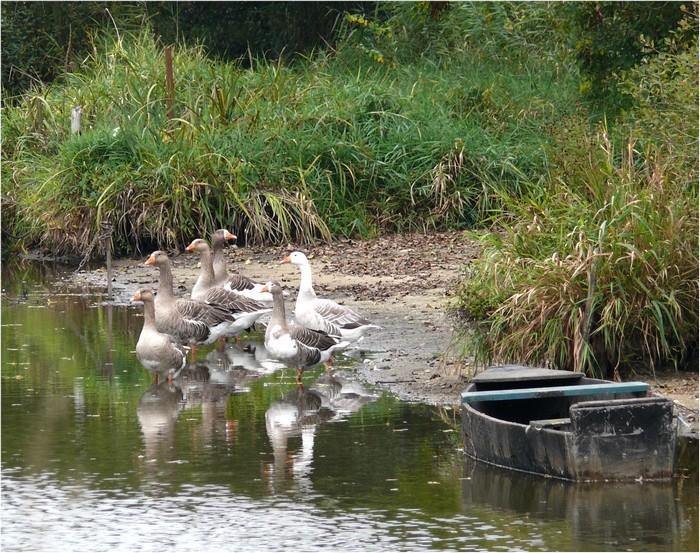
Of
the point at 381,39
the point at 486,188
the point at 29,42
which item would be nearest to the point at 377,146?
the point at 486,188

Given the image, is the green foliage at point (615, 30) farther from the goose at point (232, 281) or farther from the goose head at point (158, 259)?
the goose head at point (158, 259)

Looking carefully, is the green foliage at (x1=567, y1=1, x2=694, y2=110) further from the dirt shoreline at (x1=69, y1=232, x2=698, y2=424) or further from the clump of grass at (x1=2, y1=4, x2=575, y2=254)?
the dirt shoreline at (x1=69, y1=232, x2=698, y2=424)

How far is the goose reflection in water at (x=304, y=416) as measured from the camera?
902 cm

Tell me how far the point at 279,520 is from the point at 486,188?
13521 mm

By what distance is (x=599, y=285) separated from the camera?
10609 mm

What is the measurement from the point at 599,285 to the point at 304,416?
8.86 feet

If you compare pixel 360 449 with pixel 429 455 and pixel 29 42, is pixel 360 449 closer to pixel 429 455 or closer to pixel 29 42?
pixel 429 455

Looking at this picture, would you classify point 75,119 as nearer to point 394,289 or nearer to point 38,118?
point 38,118

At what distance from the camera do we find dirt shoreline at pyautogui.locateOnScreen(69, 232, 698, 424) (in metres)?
11.6

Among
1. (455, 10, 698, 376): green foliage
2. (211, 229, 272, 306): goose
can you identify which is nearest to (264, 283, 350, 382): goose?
(455, 10, 698, 376): green foliage

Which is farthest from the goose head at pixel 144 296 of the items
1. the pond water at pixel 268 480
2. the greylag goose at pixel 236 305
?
the greylag goose at pixel 236 305

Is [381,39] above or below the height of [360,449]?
above

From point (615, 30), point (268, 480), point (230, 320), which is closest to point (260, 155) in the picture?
point (615, 30)

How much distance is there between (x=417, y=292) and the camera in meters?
16.5
